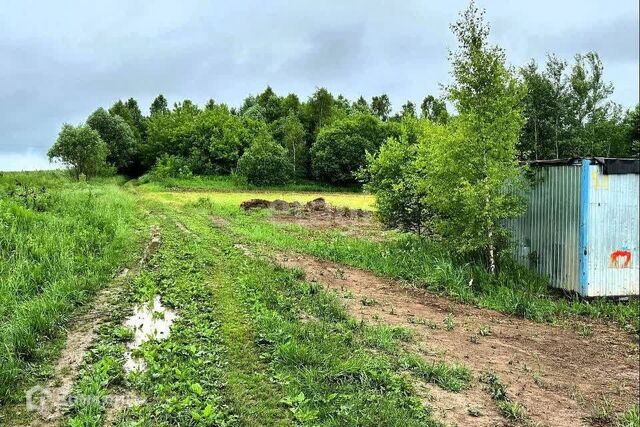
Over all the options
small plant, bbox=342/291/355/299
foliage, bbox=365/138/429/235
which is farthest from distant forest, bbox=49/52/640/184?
small plant, bbox=342/291/355/299

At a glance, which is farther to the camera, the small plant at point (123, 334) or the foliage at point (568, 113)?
the foliage at point (568, 113)

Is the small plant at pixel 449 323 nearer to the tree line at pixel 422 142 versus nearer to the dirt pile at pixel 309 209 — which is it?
the tree line at pixel 422 142

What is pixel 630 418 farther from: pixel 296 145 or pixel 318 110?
pixel 318 110

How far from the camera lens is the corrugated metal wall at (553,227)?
34.7 feet

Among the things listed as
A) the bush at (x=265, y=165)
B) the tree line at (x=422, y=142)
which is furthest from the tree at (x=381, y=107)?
the bush at (x=265, y=165)

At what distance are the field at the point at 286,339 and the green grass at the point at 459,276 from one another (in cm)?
5

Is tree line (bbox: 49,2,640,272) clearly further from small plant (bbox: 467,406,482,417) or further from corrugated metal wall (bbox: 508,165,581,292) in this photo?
small plant (bbox: 467,406,482,417)

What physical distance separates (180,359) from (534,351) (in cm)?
492

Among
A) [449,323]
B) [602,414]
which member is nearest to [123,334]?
[449,323]

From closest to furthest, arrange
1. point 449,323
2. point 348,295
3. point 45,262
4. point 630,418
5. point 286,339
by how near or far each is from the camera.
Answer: point 630,418 → point 286,339 → point 449,323 → point 45,262 → point 348,295

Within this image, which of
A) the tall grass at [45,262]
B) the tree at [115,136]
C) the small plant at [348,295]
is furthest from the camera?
the tree at [115,136]

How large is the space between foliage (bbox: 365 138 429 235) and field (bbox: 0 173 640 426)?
272 cm

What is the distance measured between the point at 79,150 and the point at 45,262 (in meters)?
38.4

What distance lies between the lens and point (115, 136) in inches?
2372
